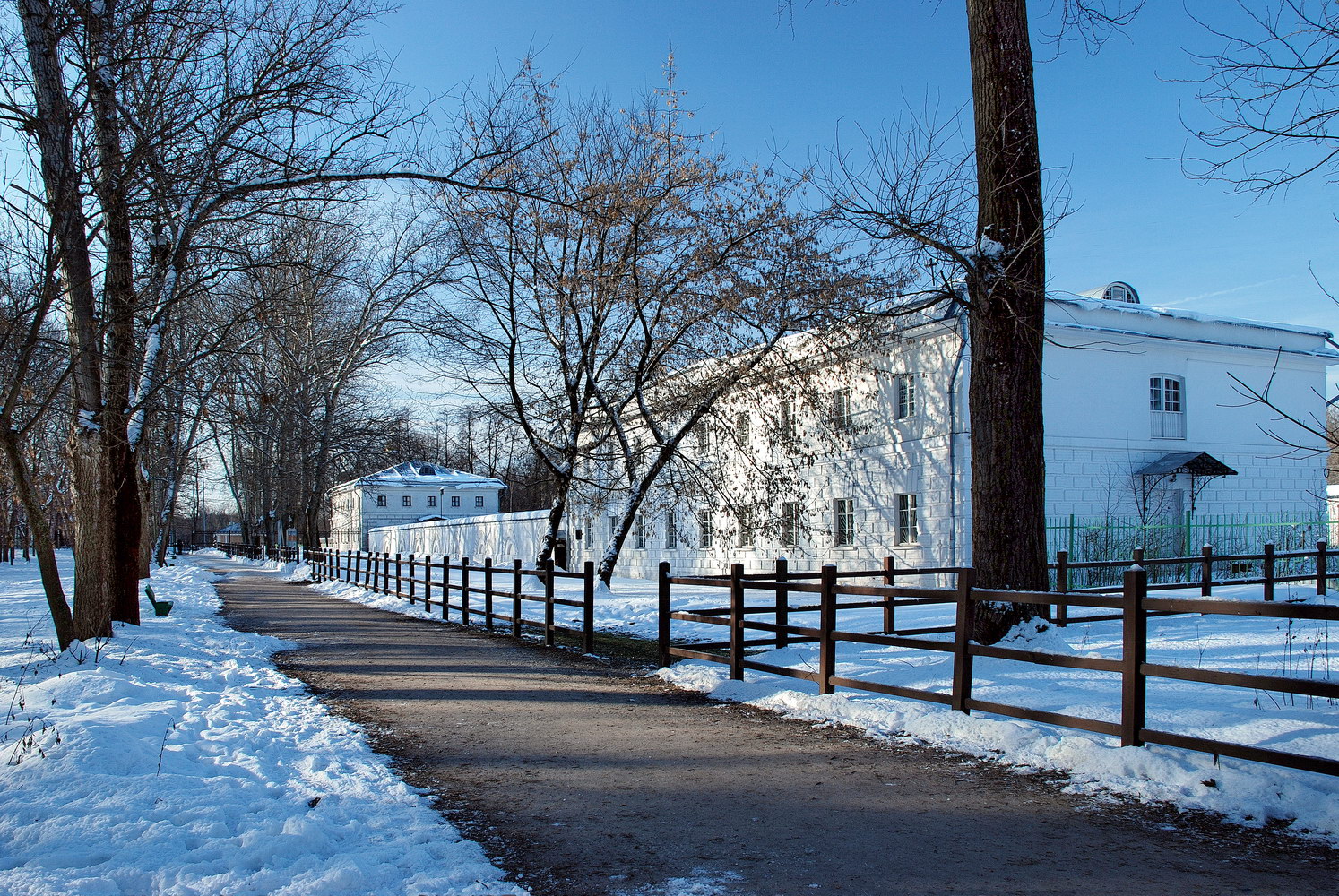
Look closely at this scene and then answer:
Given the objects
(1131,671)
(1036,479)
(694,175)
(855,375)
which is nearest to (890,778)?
(1131,671)

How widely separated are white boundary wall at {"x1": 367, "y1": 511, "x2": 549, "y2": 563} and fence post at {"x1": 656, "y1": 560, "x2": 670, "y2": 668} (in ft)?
71.1

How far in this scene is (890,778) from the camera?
5.93m

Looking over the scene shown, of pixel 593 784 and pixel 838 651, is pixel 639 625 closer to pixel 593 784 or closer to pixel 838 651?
pixel 838 651

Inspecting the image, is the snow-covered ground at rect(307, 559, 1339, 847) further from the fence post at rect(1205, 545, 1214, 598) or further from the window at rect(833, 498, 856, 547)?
the window at rect(833, 498, 856, 547)

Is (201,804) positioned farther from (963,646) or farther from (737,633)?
(737,633)

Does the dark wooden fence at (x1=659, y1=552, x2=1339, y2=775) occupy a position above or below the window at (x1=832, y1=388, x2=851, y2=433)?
below

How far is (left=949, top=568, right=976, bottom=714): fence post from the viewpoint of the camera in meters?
7.14

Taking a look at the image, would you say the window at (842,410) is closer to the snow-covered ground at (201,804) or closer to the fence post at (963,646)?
the fence post at (963,646)

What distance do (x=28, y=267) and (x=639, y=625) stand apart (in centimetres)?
1052

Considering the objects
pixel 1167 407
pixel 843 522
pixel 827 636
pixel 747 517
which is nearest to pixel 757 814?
pixel 827 636

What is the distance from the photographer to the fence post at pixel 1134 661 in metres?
5.87

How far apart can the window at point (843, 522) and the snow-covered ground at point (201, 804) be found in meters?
18.0

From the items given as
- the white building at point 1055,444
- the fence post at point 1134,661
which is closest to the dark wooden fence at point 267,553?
the white building at point 1055,444

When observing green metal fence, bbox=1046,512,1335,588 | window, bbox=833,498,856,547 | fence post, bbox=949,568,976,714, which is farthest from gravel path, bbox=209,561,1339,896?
window, bbox=833,498,856,547
